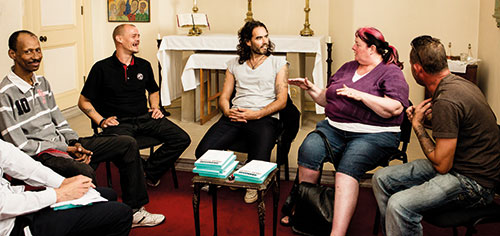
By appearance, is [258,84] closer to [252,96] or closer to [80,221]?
[252,96]

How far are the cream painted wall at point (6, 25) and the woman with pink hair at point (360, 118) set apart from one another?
10.3 feet

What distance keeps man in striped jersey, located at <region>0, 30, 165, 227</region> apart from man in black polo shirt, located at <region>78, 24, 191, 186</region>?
0.44m

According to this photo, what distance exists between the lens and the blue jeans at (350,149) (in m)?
3.11

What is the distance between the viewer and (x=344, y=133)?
3.38 m

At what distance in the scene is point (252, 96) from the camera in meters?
4.01

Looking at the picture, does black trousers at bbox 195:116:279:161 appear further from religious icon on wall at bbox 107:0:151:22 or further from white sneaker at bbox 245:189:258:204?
religious icon on wall at bbox 107:0:151:22

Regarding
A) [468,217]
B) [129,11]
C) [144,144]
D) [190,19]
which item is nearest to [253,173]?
[468,217]

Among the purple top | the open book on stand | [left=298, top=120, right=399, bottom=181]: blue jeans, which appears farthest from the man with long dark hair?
the open book on stand

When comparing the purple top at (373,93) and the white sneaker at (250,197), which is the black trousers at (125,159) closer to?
the white sneaker at (250,197)

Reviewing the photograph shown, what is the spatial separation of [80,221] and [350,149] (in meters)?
1.58

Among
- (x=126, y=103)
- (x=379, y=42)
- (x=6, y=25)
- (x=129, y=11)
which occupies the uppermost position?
(x=129, y=11)

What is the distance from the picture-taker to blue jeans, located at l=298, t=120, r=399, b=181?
3.11m

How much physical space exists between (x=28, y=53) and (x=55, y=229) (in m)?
1.28

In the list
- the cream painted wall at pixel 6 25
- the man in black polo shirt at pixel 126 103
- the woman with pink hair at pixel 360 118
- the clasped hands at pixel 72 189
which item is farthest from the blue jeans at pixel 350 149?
the cream painted wall at pixel 6 25
